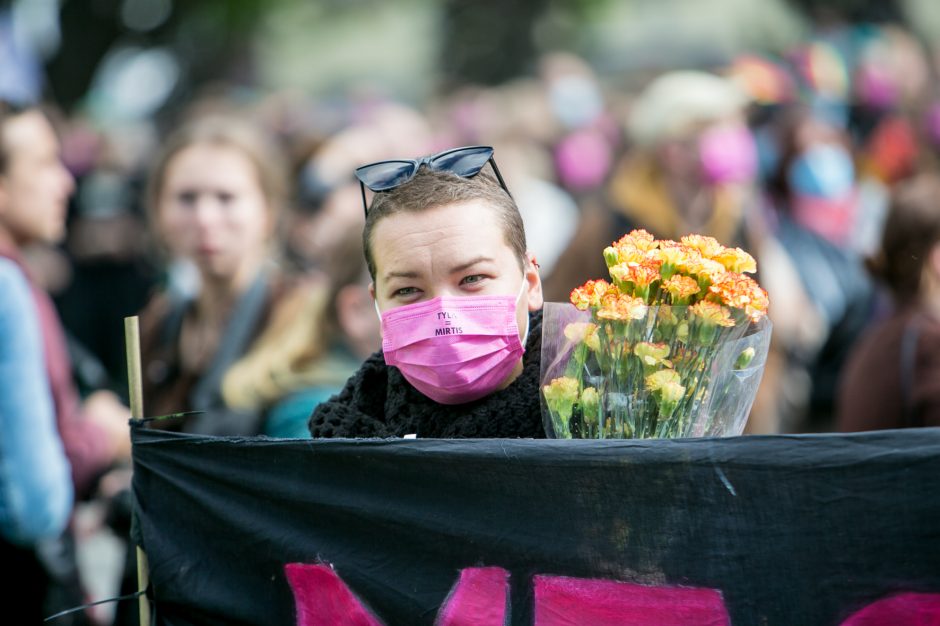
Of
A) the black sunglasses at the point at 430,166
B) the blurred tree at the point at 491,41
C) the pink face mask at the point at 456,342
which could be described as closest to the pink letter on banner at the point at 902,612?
the pink face mask at the point at 456,342

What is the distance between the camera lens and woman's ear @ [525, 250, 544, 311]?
9.90 feet

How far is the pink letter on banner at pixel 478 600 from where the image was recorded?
267 centimetres

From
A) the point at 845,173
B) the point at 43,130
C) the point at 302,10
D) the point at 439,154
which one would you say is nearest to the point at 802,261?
the point at 845,173

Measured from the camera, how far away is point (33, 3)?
16.2 metres

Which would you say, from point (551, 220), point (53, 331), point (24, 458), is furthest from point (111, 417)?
point (551, 220)

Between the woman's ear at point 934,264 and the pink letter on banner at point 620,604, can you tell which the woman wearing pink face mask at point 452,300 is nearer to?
the pink letter on banner at point 620,604

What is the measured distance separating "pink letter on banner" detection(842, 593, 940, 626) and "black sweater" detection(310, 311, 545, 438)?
82 cm

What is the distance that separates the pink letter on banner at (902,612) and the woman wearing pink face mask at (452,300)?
83 cm

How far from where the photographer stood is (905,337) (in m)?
4.62

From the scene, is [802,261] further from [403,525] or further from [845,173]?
[403,525]

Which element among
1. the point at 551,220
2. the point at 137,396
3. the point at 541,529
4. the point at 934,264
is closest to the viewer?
the point at 541,529

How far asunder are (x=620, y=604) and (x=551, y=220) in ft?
19.4

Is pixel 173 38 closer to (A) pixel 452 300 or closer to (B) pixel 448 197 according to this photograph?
(B) pixel 448 197

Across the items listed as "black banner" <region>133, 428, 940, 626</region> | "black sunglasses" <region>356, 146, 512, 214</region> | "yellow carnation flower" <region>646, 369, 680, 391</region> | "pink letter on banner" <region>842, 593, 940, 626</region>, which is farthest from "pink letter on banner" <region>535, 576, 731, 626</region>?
"black sunglasses" <region>356, 146, 512, 214</region>
